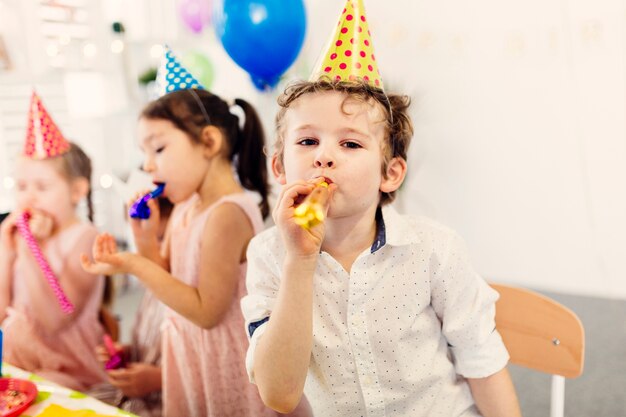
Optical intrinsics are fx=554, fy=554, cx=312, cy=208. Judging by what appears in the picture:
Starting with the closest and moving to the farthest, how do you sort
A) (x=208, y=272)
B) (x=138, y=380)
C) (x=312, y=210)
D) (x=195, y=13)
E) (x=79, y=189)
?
1. (x=312, y=210)
2. (x=208, y=272)
3. (x=138, y=380)
4. (x=79, y=189)
5. (x=195, y=13)

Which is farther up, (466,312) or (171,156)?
(171,156)

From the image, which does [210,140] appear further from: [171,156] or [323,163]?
[323,163]

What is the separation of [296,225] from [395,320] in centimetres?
27

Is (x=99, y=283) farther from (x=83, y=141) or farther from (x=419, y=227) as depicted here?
(x=419, y=227)

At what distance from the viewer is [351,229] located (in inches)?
34.9

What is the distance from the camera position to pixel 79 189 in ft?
4.81

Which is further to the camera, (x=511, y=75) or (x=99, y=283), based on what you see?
(x=511, y=75)

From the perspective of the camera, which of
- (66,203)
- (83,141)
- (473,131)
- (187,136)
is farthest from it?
(473,131)

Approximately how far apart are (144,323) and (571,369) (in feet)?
3.53

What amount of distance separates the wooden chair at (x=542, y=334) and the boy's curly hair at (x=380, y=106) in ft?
1.01

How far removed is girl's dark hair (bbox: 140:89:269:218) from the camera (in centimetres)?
116

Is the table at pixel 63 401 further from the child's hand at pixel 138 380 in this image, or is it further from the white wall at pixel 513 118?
the white wall at pixel 513 118

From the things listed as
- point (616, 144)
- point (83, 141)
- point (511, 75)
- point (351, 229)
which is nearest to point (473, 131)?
point (511, 75)

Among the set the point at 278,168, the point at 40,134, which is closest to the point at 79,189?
the point at 40,134
